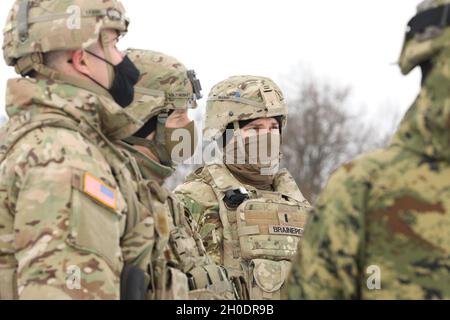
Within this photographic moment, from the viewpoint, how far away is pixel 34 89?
15.4 feet

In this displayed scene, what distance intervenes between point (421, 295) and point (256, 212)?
4194mm

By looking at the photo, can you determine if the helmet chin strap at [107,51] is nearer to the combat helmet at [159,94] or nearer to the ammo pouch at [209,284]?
the combat helmet at [159,94]

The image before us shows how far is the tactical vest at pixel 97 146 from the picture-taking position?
14.4ft

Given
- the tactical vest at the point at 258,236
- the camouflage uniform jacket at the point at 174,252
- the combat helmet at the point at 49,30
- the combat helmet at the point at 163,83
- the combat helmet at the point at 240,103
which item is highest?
the combat helmet at the point at 240,103

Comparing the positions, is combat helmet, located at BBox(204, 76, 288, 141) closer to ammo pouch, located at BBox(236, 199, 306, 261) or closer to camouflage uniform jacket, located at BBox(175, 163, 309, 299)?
camouflage uniform jacket, located at BBox(175, 163, 309, 299)

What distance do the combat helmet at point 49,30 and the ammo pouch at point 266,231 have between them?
2.71 m

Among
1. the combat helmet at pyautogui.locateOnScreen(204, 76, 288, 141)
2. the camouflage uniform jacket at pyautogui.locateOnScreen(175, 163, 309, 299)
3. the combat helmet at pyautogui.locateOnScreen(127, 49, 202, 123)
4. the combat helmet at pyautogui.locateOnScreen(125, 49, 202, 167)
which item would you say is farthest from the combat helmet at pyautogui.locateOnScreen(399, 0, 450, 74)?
the combat helmet at pyautogui.locateOnScreen(204, 76, 288, 141)

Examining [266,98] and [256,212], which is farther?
[266,98]

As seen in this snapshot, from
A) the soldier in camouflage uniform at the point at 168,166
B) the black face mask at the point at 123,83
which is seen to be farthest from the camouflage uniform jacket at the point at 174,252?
the black face mask at the point at 123,83

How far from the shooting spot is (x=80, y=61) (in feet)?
A: 16.3

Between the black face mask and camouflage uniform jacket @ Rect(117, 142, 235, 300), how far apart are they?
32 cm

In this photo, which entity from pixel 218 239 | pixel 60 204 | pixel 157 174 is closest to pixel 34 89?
pixel 60 204

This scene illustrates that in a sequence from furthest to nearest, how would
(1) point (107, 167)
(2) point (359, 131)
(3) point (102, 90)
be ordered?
(2) point (359, 131)
(3) point (102, 90)
(1) point (107, 167)

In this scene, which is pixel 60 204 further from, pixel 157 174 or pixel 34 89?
pixel 157 174
